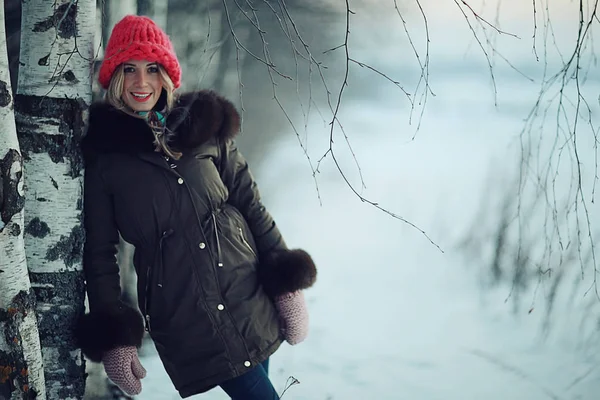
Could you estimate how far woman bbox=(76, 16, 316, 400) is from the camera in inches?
65.2

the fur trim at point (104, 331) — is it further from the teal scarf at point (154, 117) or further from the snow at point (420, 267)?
the snow at point (420, 267)

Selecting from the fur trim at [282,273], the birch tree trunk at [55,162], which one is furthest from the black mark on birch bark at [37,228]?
the fur trim at [282,273]

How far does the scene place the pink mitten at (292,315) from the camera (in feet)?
6.03

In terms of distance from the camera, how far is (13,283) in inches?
56.1

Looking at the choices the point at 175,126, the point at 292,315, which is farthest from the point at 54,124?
the point at 292,315

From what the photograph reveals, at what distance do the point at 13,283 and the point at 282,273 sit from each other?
687 mm

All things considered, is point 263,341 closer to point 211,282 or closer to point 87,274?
point 211,282

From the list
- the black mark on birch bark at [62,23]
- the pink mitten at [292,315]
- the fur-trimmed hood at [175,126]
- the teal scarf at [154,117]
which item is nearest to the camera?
the black mark on birch bark at [62,23]

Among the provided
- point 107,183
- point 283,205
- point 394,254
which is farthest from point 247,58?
point 107,183

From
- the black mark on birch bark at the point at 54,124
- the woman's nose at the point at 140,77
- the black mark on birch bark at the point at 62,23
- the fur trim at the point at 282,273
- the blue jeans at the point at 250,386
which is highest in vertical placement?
the black mark on birch bark at the point at 62,23

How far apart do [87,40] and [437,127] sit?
190 cm

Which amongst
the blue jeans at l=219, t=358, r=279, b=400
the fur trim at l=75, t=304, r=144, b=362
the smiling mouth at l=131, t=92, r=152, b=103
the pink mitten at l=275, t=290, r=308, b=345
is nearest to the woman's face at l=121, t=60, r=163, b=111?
the smiling mouth at l=131, t=92, r=152, b=103

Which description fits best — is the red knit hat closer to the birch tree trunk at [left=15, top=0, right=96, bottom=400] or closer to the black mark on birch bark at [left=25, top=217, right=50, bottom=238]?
the birch tree trunk at [left=15, top=0, right=96, bottom=400]

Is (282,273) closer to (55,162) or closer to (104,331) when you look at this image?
(104,331)
